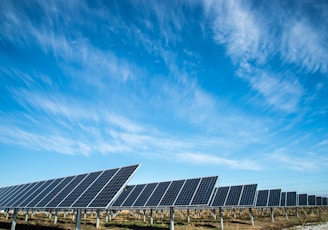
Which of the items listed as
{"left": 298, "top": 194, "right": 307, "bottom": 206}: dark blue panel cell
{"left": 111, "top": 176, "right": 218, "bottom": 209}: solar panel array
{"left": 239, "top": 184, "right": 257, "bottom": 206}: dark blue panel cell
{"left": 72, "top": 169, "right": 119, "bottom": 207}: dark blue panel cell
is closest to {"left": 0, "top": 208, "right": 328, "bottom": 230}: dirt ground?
{"left": 239, "top": 184, "right": 257, "bottom": 206}: dark blue panel cell

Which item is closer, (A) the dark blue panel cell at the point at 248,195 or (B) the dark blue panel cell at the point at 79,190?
(B) the dark blue panel cell at the point at 79,190

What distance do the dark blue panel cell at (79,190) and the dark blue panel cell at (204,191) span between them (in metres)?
10.0

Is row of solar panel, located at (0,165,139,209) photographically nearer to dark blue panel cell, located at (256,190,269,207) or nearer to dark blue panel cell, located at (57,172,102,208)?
dark blue panel cell, located at (57,172,102,208)

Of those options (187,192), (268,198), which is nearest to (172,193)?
(187,192)

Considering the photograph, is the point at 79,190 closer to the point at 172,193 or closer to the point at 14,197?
the point at 172,193

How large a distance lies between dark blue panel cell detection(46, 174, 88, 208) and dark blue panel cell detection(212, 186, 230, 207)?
62.4 ft

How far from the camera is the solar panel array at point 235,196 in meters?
31.5

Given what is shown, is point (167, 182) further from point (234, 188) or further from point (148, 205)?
point (234, 188)

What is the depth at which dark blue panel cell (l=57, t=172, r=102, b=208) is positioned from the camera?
1822 centimetres

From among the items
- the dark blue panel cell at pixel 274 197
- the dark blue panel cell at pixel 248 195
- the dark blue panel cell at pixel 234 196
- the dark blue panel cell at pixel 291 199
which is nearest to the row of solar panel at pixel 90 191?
the dark blue panel cell at pixel 234 196

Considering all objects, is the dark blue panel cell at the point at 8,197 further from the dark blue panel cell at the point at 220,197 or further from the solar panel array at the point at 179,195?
the dark blue panel cell at the point at 220,197

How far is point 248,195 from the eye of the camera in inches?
1305

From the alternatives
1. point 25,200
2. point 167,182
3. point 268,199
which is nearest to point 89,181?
point 25,200

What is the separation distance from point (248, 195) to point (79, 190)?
24268mm
